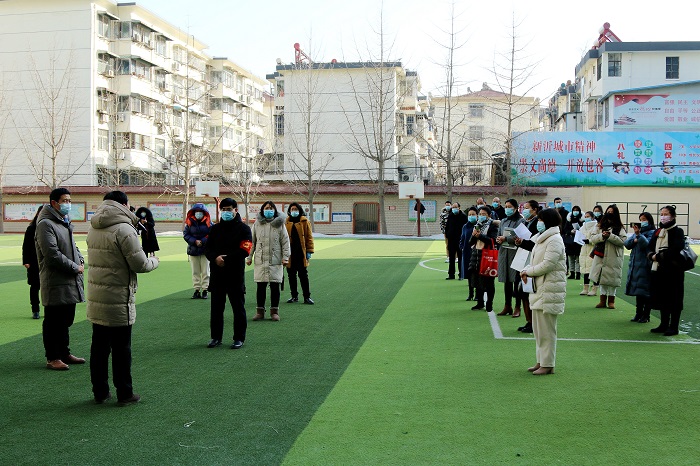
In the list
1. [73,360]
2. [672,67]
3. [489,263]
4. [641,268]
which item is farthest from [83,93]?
[641,268]

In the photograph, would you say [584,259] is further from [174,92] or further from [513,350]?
[174,92]

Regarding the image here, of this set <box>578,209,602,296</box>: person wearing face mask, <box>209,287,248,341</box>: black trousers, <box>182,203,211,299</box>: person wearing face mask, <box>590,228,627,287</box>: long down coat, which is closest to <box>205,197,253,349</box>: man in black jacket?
<box>209,287,248,341</box>: black trousers

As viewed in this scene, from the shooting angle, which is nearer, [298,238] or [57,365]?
[57,365]

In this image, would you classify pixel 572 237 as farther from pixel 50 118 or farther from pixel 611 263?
pixel 50 118

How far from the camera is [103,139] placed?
2146 inches

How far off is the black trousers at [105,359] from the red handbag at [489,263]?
22.4ft

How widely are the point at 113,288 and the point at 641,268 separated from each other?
8.15 m

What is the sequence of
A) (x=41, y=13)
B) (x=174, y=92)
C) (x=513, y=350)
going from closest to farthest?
(x=513, y=350) → (x=41, y=13) → (x=174, y=92)

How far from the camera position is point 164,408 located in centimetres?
615

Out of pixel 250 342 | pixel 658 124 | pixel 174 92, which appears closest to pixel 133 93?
pixel 174 92

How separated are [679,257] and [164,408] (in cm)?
743

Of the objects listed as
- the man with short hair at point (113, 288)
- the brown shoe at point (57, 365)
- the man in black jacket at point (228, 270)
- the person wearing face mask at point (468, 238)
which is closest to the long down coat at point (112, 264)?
the man with short hair at point (113, 288)

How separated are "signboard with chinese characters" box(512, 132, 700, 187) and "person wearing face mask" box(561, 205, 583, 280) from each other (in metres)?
26.1

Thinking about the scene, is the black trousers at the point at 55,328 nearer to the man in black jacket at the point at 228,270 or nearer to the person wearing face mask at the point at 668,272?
the man in black jacket at the point at 228,270
